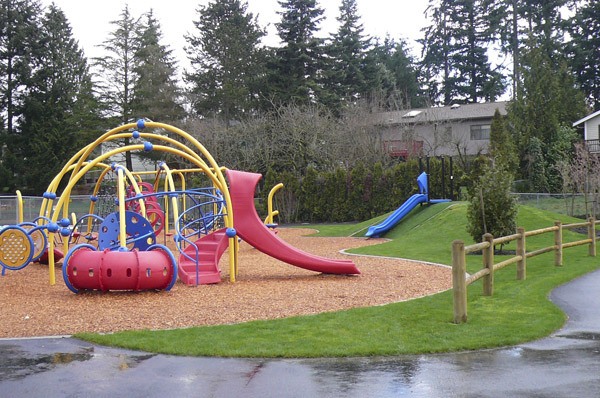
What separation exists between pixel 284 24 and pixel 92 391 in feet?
169

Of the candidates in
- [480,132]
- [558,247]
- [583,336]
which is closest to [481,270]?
[583,336]

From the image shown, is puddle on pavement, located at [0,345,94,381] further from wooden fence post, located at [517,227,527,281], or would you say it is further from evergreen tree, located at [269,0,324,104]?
evergreen tree, located at [269,0,324,104]

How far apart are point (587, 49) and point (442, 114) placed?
45.9 feet

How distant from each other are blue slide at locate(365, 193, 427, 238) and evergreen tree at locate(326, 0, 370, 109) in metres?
26.3

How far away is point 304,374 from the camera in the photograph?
259 inches

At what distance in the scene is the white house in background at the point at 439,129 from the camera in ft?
153

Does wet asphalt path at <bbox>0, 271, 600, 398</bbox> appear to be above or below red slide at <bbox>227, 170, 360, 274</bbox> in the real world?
below

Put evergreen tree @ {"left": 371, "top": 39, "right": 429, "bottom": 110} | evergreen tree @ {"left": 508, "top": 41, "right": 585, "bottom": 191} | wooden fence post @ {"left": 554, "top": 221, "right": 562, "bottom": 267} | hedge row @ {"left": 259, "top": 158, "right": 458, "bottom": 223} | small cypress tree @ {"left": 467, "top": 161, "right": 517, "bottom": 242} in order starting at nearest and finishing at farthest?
wooden fence post @ {"left": 554, "top": 221, "right": 562, "bottom": 267} < small cypress tree @ {"left": 467, "top": 161, "right": 517, "bottom": 242} < hedge row @ {"left": 259, "top": 158, "right": 458, "bottom": 223} < evergreen tree @ {"left": 508, "top": 41, "right": 585, "bottom": 191} < evergreen tree @ {"left": 371, "top": 39, "right": 429, "bottom": 110}

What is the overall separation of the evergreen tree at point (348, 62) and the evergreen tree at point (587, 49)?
17613 mm

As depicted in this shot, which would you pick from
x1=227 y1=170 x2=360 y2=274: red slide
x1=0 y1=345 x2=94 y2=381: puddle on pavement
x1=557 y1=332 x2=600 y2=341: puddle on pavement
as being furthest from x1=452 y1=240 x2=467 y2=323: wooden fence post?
x1=227 y1=170 x2=360 y2=274: red slide

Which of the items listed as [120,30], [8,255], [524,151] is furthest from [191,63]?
[8,255]

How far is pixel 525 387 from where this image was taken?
6.02 meters

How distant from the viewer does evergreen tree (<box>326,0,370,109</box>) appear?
56.8 metres

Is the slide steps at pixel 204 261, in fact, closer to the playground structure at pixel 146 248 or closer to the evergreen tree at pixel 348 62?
the playground structure at pixel 146 248
